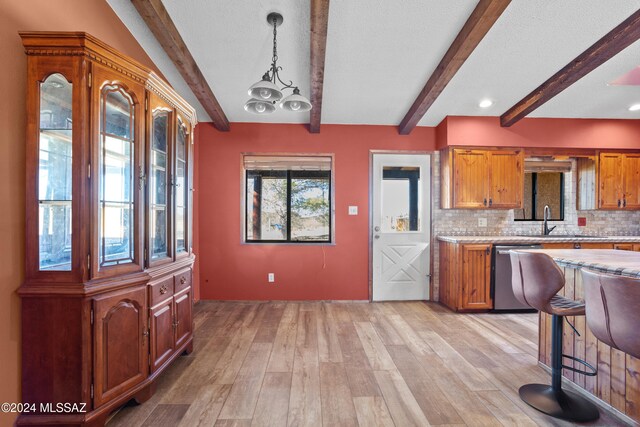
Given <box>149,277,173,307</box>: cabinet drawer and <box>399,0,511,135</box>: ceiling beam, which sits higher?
<box>399,0,511,135</box>: ceiling beam

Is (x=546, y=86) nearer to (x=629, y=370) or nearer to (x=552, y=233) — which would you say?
(x=552, y=233)

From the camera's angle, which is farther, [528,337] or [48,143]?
[528,337]

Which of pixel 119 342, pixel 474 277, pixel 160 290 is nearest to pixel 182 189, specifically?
pixel 160 290

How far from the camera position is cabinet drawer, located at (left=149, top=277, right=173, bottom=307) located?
1.99 meters

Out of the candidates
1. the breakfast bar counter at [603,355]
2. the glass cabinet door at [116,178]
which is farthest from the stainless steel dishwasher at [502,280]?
the glass cabinet door at [116,178]

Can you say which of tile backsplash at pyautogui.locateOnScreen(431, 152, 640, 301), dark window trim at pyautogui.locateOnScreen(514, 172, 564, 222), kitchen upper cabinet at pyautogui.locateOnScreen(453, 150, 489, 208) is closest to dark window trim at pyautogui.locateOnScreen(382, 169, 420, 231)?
tile backsplash at pyautogui.locateOnScreen(431, 152, 640, 301)

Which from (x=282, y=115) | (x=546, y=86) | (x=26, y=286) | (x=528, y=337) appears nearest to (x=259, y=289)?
(x=282, y=115)

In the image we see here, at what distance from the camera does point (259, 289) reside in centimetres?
414

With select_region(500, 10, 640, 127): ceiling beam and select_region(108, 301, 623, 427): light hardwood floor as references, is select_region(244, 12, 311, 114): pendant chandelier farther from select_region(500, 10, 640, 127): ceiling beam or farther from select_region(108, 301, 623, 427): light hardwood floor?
select_region(500, 10, 640, 127): ceiling beam

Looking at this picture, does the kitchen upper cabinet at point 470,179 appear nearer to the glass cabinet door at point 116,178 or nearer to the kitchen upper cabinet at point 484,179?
the kitchen upper cabinet at point 484,179

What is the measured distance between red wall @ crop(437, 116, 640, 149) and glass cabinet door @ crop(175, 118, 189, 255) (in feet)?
10.8

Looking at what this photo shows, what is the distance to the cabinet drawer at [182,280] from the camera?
2332 millimetres

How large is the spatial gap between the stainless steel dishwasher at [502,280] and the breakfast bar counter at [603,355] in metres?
1.38

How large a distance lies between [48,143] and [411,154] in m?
3.92
